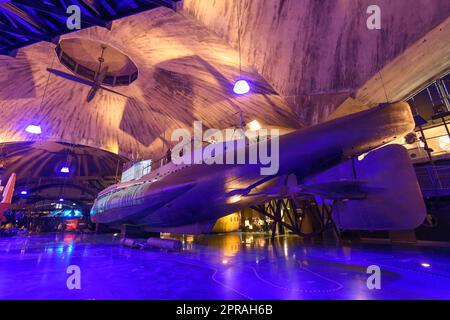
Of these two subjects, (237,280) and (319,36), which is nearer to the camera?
(237,280)

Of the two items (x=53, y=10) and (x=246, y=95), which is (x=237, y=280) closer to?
(x=53, y=10)

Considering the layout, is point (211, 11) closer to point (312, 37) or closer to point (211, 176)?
point (312, 37)

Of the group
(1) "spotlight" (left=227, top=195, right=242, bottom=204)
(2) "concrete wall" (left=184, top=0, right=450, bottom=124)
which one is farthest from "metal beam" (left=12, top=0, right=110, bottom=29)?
(1) "spotlight" (left=227, top=195, right=242, bottom=204)

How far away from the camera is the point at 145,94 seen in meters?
13.3

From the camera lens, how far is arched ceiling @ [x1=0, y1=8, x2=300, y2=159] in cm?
855

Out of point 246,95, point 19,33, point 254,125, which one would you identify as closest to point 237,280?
point 246,95

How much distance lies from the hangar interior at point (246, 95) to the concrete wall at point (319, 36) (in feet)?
0.11

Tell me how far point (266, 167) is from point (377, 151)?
11.0 ft

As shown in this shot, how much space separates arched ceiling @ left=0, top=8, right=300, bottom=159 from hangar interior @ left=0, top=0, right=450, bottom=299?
78 millimetres

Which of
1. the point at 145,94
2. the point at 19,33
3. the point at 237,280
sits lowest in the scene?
the point at 237,280

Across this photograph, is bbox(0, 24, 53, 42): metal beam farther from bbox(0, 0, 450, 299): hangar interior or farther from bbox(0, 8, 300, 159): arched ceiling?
bbox(0, 8, 300, 159): arched ceiling

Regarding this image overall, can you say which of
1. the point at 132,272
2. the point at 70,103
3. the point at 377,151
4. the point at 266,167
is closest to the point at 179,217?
the point at 266,167

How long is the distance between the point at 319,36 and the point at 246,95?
14.5 feet
